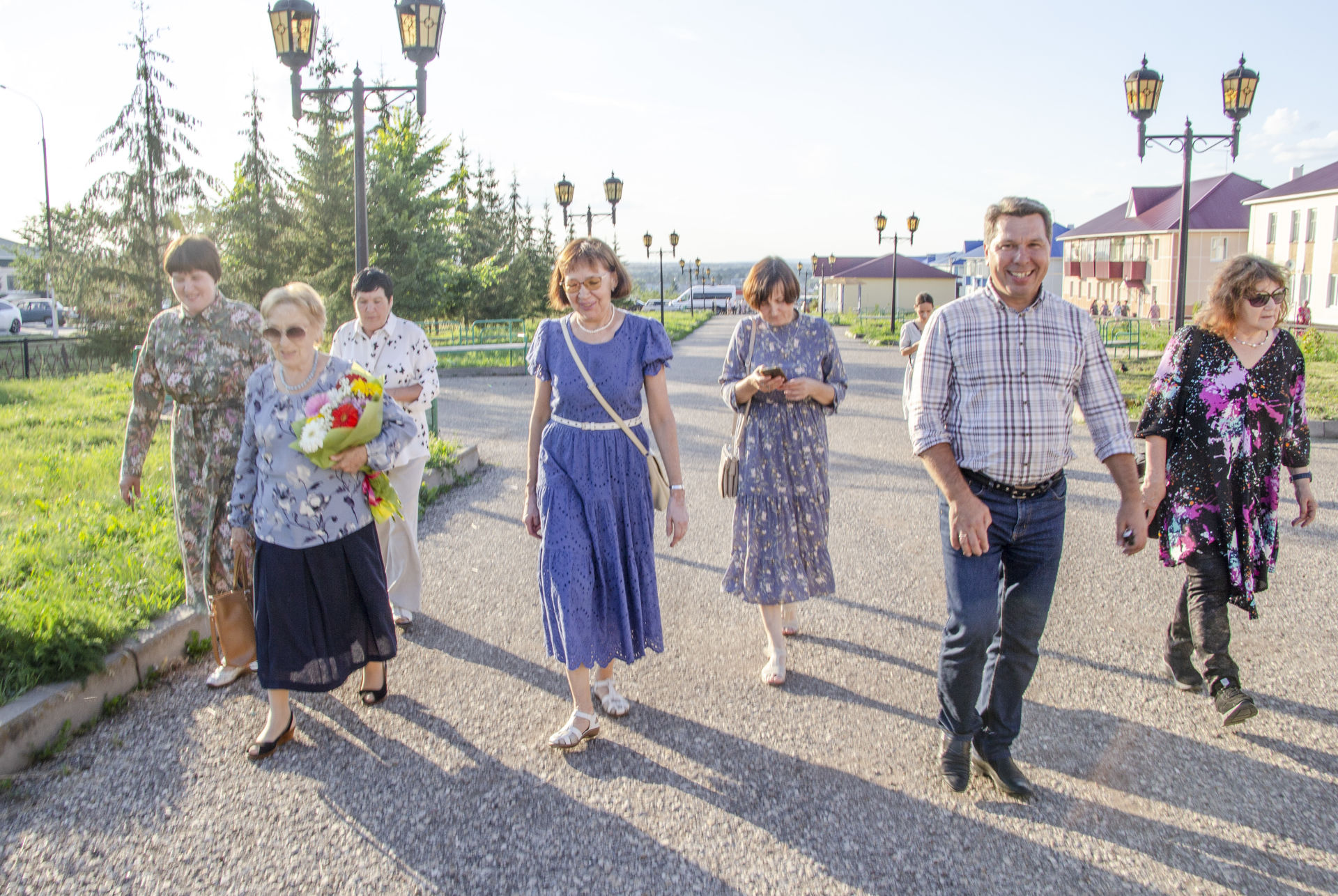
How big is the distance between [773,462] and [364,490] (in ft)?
6.08

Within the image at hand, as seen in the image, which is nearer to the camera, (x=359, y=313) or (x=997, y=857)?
(x=997, y=857)

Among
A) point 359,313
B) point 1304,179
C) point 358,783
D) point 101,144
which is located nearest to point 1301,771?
point 358,783

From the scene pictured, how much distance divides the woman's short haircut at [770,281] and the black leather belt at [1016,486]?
1.41 meters

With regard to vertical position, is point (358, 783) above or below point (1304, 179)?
below

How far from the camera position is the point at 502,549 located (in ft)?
21.1

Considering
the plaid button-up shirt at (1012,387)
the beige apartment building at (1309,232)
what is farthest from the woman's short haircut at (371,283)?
the beige apartment building at (1309,232)

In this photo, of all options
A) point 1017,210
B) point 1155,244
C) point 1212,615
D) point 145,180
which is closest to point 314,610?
point 1017,210

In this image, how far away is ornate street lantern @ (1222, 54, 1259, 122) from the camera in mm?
12125

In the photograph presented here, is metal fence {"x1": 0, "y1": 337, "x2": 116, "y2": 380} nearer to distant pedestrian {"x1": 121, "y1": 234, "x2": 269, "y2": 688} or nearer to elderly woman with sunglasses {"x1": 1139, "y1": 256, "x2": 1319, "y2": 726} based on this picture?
distant pedestrian {"x1": 121, "y1": 234, "x2": 269, "y2": 688}

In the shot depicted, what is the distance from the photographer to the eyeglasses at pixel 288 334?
11.6ft

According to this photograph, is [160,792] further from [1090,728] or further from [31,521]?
[31,521]

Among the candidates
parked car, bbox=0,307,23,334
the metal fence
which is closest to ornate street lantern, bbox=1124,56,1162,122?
the metal fence

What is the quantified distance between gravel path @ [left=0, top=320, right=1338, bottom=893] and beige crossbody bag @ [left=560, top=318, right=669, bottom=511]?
915 mm

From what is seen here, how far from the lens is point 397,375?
496 centimetres
